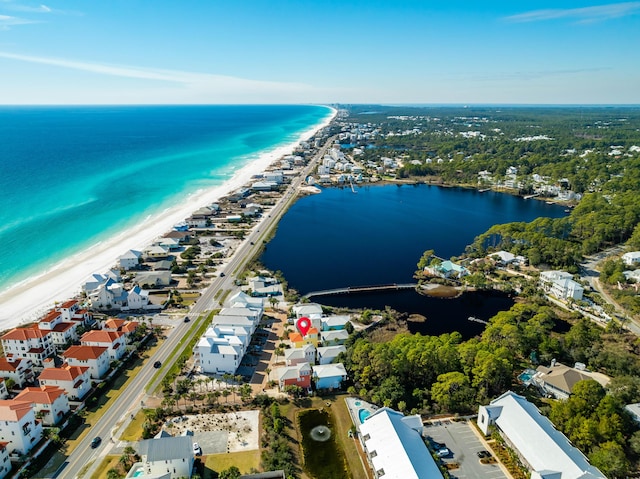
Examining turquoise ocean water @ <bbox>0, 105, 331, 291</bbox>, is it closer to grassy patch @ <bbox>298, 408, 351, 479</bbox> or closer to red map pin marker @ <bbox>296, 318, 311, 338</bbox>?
red map pin marker @ <bbox>296, 318, 311, 338</bbox>

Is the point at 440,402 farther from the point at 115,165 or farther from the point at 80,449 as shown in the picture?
the point at 115,165

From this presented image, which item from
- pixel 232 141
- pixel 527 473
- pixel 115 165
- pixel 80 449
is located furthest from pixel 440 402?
pixel 232 141

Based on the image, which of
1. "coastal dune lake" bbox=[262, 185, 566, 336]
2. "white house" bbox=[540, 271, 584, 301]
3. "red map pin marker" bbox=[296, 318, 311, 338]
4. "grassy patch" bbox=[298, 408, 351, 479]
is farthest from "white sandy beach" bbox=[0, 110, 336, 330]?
"white house" bbox=[540, 271, 584, 301]

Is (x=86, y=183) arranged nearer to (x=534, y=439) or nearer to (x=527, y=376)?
(x=527, y=376)

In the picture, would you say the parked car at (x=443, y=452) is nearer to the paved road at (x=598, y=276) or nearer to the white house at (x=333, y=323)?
the white house at (x=333, y=323)

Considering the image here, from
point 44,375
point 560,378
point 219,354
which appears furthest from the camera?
point 219,354

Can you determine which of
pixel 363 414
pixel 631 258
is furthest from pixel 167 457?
pixel 631 258

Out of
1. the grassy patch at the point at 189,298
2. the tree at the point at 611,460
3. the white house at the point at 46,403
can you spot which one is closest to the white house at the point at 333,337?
the grassy patch at the point at 189,298
